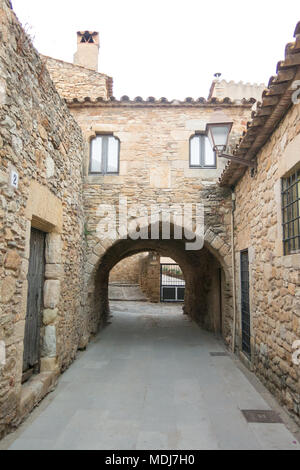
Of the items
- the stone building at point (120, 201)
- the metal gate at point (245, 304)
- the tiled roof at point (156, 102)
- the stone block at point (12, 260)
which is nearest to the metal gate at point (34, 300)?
the stone building at point (120, 201)

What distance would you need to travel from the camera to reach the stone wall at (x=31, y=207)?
275 cm

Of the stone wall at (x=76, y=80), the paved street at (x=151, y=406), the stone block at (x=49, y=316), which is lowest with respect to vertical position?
the paved street at (x=151, y=406)

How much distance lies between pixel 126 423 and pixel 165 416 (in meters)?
0.43

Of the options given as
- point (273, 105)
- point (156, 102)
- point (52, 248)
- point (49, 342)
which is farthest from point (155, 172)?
point (49, 342)

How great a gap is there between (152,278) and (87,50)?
9.82 m

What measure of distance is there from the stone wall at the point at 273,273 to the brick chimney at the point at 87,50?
22.8 ft

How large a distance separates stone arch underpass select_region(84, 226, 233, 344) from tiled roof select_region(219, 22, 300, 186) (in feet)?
7.11

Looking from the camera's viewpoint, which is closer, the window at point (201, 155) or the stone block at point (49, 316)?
the stone block at point (49, 316)

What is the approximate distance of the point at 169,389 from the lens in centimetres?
407

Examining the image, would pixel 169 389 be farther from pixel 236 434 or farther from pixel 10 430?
pixel 10 430

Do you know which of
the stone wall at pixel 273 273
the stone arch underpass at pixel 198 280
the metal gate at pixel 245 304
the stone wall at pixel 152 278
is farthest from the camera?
the stone wall at pixel 152 278

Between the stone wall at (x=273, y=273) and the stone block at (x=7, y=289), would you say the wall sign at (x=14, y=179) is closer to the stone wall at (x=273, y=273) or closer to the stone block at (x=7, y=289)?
the stone block at (x=7, y=289)

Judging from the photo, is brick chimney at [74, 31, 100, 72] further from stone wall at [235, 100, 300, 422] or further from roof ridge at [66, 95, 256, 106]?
stone wall at [235, 100, 300, 422]
